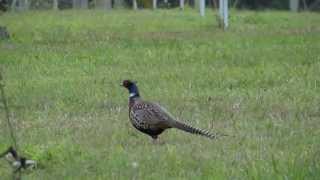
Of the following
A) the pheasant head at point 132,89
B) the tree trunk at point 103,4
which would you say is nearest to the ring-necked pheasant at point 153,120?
the pheasant head at point 132,89

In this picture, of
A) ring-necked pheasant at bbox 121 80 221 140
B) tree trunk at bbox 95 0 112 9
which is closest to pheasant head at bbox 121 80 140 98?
ring-necked pheasant at bbox 121 80 221 140

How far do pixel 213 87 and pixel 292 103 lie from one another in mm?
2254

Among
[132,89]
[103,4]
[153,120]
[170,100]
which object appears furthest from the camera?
[103,4]

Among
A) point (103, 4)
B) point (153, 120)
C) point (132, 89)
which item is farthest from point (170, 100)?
point (103, 4)

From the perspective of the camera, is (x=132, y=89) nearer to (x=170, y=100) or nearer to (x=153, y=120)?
(x=153, y=120)

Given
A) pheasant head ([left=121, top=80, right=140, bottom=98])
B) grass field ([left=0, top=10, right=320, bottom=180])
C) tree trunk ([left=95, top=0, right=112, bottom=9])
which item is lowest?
tree trunk ([left=95, top=0, right=112, bottom=9])

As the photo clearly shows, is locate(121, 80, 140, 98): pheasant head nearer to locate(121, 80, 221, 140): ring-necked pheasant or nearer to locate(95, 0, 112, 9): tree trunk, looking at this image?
locate(121, 80, 221, 140): ring-necked pheasant

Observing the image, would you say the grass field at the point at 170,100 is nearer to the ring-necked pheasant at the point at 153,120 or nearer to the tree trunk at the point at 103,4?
the ring-necked pheasant at the point at 153,120

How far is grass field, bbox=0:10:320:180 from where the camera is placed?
8.38 meters

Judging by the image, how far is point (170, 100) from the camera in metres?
12.9

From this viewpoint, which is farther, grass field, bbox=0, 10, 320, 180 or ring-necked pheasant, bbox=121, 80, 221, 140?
ring-necked pheasant, bbox=121, 80, 221, 140

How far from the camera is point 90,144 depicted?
31.3ft

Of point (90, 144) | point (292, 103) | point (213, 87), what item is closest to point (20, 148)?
point (90, 144)

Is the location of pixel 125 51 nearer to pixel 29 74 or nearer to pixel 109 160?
pixel 29 74
